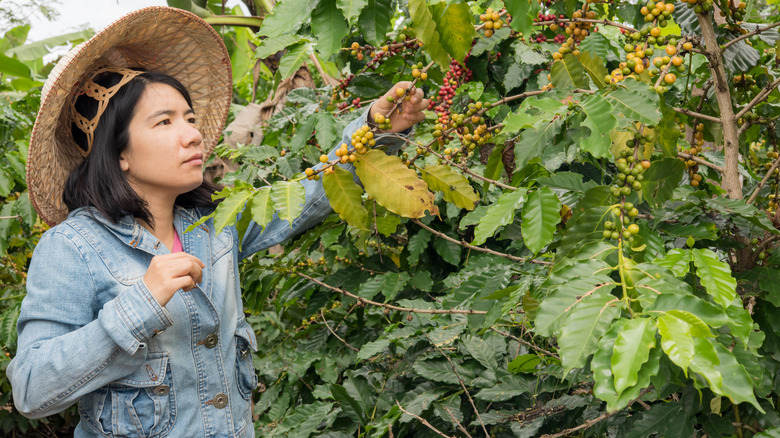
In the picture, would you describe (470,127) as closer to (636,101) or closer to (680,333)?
(636,101)

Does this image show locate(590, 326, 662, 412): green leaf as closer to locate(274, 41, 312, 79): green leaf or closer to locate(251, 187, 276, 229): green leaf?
locate(251, 187, 276, 229): green leaf

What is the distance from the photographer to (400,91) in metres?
1.37

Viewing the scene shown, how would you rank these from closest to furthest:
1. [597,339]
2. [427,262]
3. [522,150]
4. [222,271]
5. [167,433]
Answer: [597,339] < [522,150] < [167,433] < [222,271] < [427,262]

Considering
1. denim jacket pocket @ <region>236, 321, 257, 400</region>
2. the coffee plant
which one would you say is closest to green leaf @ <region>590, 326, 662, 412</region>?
the coffee plant

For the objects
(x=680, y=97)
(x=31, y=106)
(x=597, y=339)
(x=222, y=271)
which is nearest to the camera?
(x=597, y=339)

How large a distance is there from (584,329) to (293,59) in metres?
1.29

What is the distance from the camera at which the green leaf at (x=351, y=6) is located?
3.57 feet

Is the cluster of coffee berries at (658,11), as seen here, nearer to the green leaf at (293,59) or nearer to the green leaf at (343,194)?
the green leaf at (343,194)

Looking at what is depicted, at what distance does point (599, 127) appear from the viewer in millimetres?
960

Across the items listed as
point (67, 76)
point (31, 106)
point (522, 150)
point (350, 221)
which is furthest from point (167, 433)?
point (31, 106)

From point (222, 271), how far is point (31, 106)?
244 cm

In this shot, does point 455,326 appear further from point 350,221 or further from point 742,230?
point 742,230

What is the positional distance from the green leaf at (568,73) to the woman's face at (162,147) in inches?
32.2

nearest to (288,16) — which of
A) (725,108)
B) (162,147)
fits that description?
(162,147)
